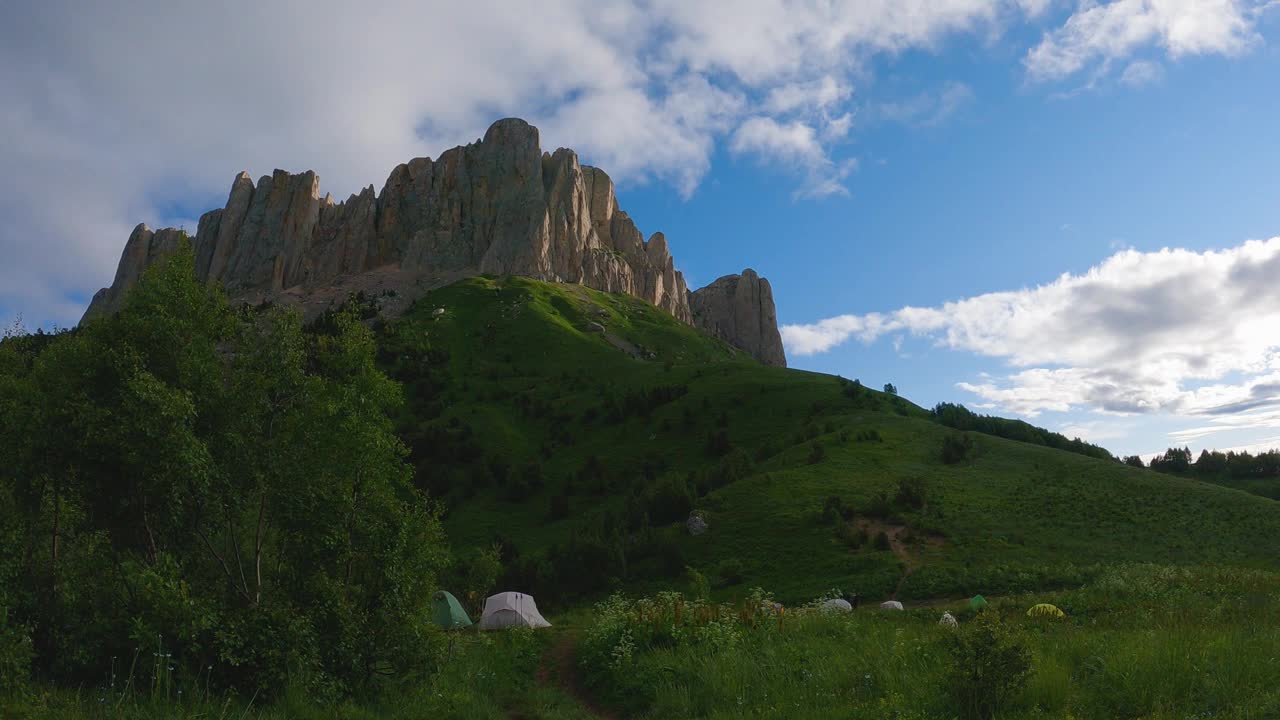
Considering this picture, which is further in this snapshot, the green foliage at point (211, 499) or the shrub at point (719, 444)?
the shrub at point (719, 444)

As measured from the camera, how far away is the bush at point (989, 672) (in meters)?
9.44

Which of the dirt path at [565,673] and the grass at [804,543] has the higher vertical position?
the grass at [804,543]

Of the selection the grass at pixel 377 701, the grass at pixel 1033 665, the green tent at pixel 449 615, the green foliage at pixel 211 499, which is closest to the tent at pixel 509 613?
the green tent at pixel 449 615

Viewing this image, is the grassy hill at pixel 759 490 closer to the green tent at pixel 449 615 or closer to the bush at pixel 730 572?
the bush at pixel 730 572

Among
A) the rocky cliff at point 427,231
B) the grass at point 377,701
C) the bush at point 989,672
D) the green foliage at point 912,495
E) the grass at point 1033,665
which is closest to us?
the grass at point 1033,665

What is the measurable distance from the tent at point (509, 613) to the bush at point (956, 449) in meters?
35.6

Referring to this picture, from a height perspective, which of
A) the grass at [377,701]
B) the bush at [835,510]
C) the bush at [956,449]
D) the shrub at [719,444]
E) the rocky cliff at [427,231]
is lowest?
the grass at [377,701]

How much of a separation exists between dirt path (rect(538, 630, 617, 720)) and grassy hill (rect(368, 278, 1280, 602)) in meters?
9.01

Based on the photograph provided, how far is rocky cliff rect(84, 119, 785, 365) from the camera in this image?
156 meters

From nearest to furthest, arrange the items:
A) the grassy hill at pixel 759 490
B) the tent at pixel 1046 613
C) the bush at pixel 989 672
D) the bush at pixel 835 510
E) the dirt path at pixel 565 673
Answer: the bush at pixel 989 672 < the dirt path at pixel 565 673 < the tent at pixel 1046 613 < the grassy hill at pixel 759 490 < the bush at pixel 835 510

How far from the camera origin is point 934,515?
42000mm

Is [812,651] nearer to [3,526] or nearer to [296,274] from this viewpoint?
[3,526]

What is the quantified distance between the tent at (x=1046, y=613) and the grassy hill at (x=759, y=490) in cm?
1356

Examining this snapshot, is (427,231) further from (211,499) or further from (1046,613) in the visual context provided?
(1046,613)
